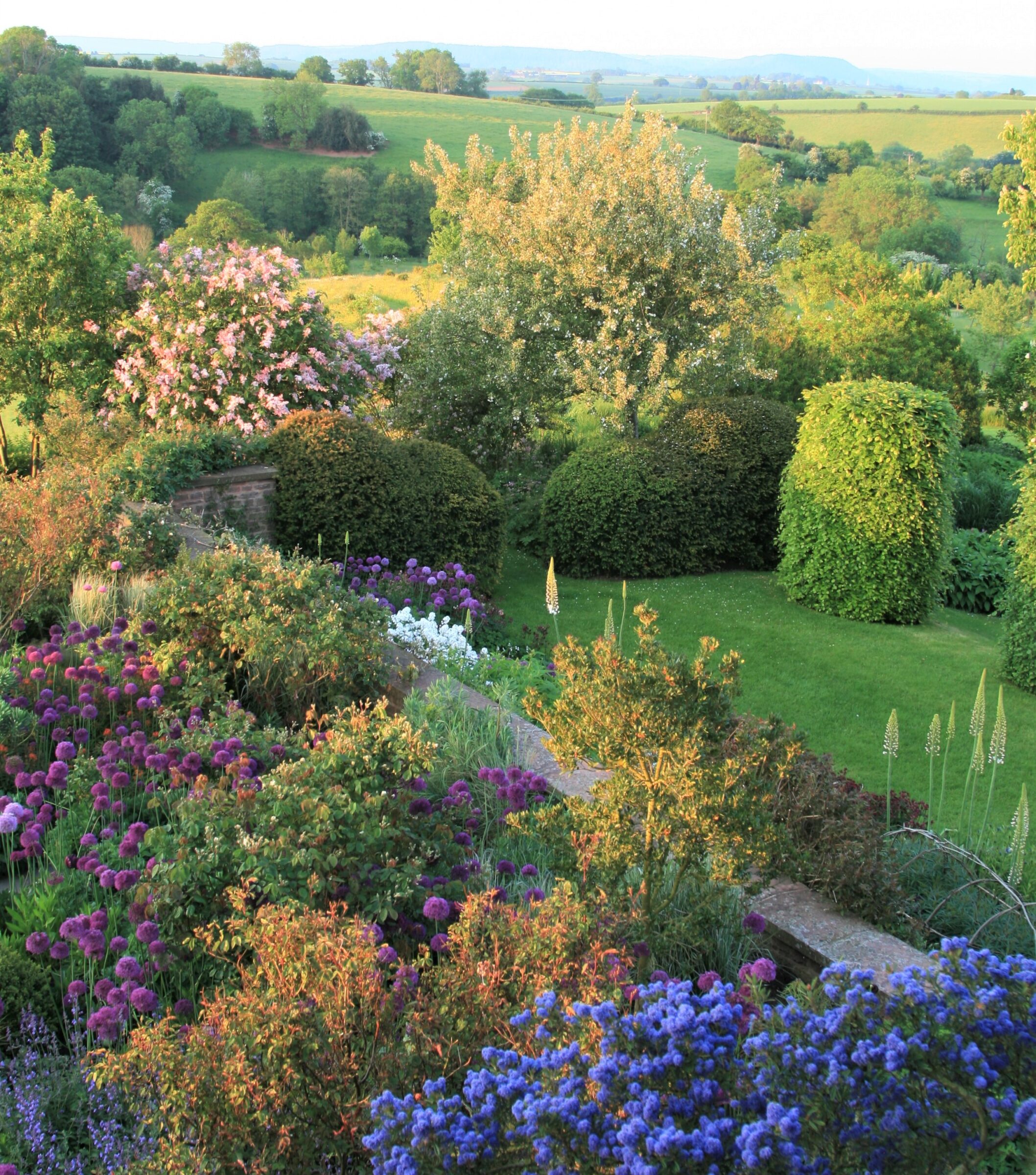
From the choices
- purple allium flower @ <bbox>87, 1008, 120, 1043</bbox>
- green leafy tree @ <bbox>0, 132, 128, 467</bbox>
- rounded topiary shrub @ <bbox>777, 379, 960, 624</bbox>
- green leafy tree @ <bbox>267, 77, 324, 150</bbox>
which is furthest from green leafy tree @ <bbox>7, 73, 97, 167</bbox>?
purple allium flower @ <bbox>87, 1008, 120, 1043</bbox>

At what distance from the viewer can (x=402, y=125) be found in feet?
243

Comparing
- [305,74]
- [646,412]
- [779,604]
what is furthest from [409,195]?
[779,604]

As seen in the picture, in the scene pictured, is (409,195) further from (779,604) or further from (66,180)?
(779,604)

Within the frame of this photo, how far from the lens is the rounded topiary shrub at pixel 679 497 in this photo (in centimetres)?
1035

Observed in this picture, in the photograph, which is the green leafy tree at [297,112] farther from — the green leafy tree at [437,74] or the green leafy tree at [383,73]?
the green leafy tree at [437,74]

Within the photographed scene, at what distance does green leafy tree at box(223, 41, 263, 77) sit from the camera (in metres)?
85.7

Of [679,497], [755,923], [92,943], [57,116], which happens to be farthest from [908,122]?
[92,943]

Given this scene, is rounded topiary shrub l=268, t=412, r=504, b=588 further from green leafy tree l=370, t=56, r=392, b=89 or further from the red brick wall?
green leafy tree l=370, t=56, r=392, b=89

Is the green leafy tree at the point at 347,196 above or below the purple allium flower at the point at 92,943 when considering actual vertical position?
above

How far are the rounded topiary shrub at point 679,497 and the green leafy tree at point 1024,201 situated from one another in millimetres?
6052

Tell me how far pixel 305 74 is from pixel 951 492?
8558 cm

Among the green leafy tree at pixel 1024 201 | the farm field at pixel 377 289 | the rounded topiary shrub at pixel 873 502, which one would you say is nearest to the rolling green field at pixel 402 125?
the farm field at pixel 377 289

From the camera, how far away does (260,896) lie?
2.96 m

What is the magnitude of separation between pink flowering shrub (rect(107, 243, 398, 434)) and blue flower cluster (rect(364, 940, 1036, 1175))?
355 inches
